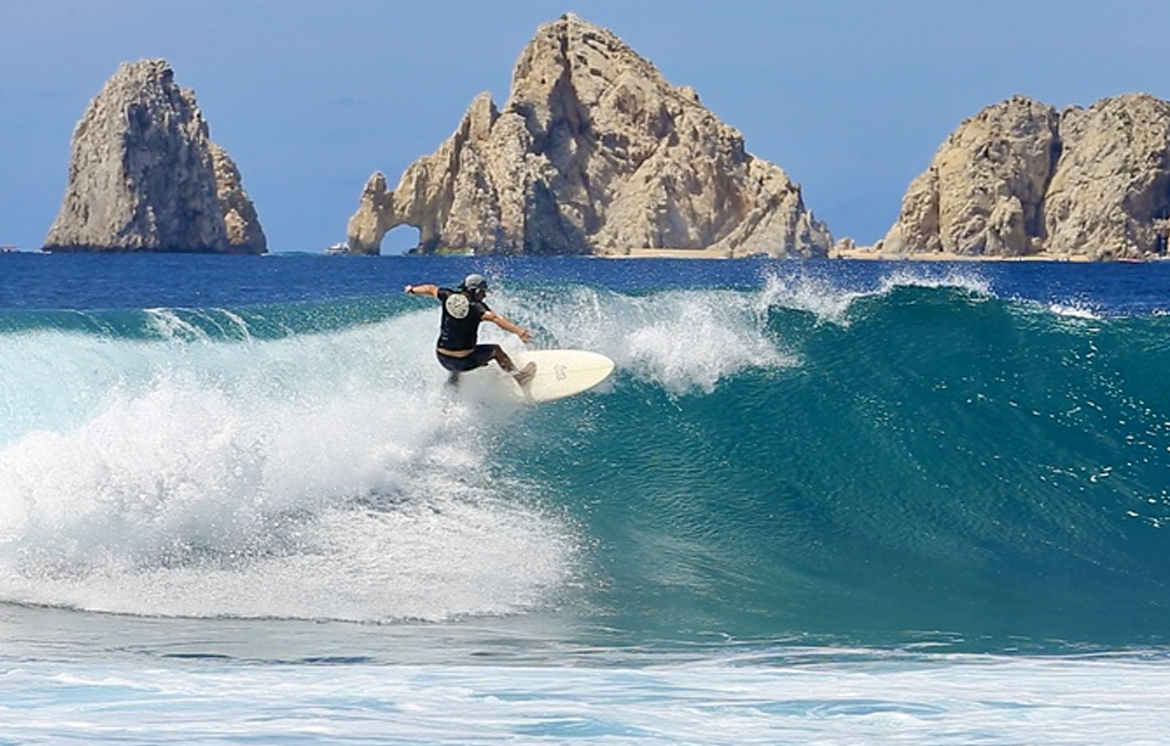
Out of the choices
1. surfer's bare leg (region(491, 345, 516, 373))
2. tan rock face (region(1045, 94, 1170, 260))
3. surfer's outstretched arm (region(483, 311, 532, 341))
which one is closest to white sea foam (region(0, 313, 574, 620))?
surfer's bare leg (region(491, 345, 516, 373))

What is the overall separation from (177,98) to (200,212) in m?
8.55

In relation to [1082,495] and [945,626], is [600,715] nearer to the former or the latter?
[945,626]

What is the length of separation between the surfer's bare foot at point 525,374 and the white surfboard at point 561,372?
0.05m

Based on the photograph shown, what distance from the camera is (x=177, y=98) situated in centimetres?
12362

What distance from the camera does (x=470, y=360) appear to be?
476 inches

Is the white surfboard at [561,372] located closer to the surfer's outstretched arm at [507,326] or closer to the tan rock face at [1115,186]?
the surfer's outstretched arm at [507,326]

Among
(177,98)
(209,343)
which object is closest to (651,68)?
(177,98)

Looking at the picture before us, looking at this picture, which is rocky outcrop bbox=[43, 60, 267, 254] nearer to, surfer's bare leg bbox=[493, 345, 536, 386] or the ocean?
the ocean

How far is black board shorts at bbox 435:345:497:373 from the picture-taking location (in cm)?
1206

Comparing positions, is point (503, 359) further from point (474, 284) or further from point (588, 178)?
point (588, 178)

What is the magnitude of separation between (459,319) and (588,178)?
126 meters

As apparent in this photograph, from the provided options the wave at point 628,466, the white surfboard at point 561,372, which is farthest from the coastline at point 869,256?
the white surfboard at point 561,372

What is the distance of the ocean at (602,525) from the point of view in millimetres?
6797

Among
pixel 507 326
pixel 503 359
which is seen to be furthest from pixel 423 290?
pixel 503 359
